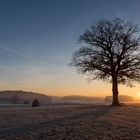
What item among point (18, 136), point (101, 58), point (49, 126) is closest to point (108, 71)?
point (101, 58)

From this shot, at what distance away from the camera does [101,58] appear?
1801 inches

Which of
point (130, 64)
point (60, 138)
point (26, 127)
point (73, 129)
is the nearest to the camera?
point (60, 138)

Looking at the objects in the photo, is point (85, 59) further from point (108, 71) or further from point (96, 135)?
point (96, 135)

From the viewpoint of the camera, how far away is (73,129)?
59.4 feet

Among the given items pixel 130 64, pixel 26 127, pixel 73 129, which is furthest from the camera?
pixel 130 64

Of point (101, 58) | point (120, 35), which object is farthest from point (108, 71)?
point (120, 35)

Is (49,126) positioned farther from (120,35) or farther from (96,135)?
(120,35)

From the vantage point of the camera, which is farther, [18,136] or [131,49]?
[131,49]

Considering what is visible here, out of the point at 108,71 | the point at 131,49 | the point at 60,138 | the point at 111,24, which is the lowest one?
the point at 60,138

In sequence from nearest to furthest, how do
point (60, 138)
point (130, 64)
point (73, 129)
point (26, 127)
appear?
point (60, 138), point (73, 129), point (26, 127), point (130, 64)

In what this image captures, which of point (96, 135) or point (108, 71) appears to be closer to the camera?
point (96, 135)

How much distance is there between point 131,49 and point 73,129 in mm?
30241

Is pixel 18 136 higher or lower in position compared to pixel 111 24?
lower

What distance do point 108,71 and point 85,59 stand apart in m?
4.17
